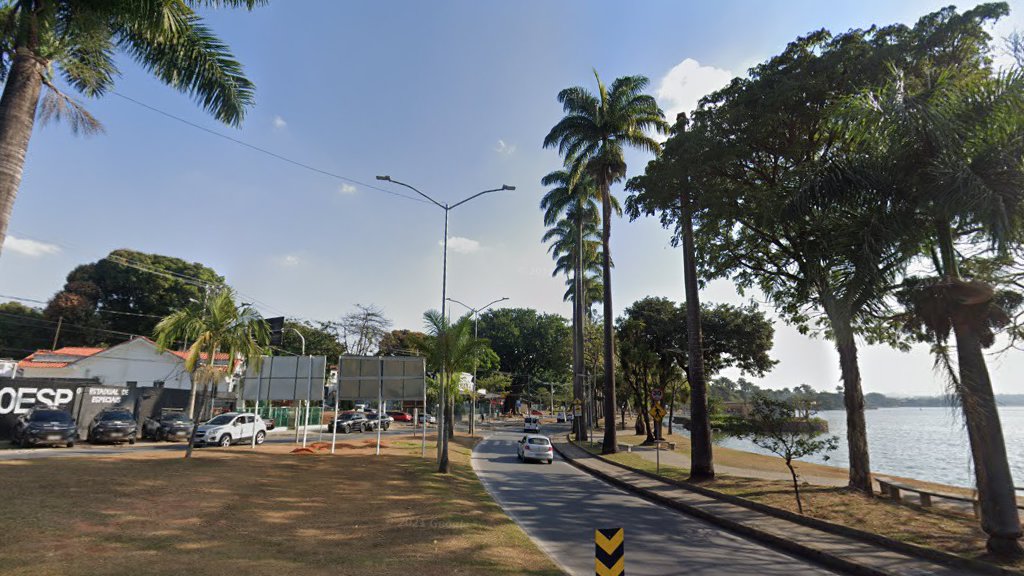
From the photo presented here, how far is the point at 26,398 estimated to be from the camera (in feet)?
73.1

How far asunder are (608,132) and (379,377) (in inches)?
755

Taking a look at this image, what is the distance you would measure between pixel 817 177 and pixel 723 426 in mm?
7770

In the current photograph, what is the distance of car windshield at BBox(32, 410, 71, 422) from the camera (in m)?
20.8

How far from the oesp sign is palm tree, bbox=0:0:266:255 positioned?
19692 mm

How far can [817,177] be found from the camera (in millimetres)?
11305

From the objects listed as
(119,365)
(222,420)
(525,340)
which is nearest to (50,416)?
(222,420)

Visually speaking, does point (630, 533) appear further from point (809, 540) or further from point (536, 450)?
point (536, 450)

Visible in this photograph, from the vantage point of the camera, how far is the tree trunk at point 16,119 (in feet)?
23.6

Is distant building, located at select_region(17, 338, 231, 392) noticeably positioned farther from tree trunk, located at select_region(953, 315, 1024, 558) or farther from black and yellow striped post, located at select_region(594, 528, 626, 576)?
tree trunk, located at select_region(953, 315, 1024, 558)

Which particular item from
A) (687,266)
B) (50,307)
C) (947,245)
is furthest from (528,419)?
(50,307)

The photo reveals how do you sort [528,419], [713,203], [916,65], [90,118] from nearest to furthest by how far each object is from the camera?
[90,118]
[916,65]
[713,203]
[528,419]

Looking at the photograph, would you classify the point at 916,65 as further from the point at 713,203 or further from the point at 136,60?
the point at 136,60

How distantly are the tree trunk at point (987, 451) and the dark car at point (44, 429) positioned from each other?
29.4 m

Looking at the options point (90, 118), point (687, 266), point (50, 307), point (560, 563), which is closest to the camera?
point (560, 563)
